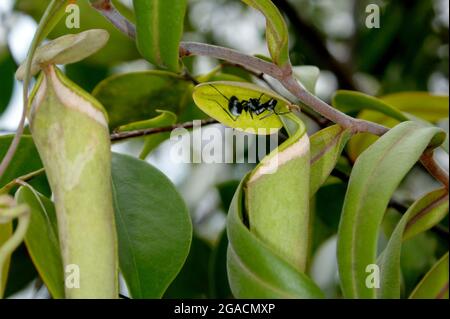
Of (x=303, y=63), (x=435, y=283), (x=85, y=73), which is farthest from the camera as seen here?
(x=303, y=63)

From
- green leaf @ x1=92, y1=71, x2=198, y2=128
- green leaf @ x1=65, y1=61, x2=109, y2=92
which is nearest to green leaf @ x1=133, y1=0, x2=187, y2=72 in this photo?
→ green leaf @ x1=92, y1=71, x2=198, y2=128

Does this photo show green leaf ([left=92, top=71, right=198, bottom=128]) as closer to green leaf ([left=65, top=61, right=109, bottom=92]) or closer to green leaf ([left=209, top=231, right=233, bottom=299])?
green leaf ([left=209, top=231, right=233, bottom=299])

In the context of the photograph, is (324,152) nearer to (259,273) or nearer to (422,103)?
(259,273)

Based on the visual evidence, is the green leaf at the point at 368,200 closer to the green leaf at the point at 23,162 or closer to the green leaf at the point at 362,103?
the green leaf at the point at 362,103

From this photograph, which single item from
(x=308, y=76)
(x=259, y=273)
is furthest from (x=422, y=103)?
(x=259, y=273)

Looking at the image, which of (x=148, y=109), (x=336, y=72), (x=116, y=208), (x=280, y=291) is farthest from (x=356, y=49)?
(x=280, y=291)

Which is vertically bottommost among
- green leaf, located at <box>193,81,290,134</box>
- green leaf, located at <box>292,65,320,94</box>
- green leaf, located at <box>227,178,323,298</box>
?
green leaf, located at <box>227,178,323,298</box>
